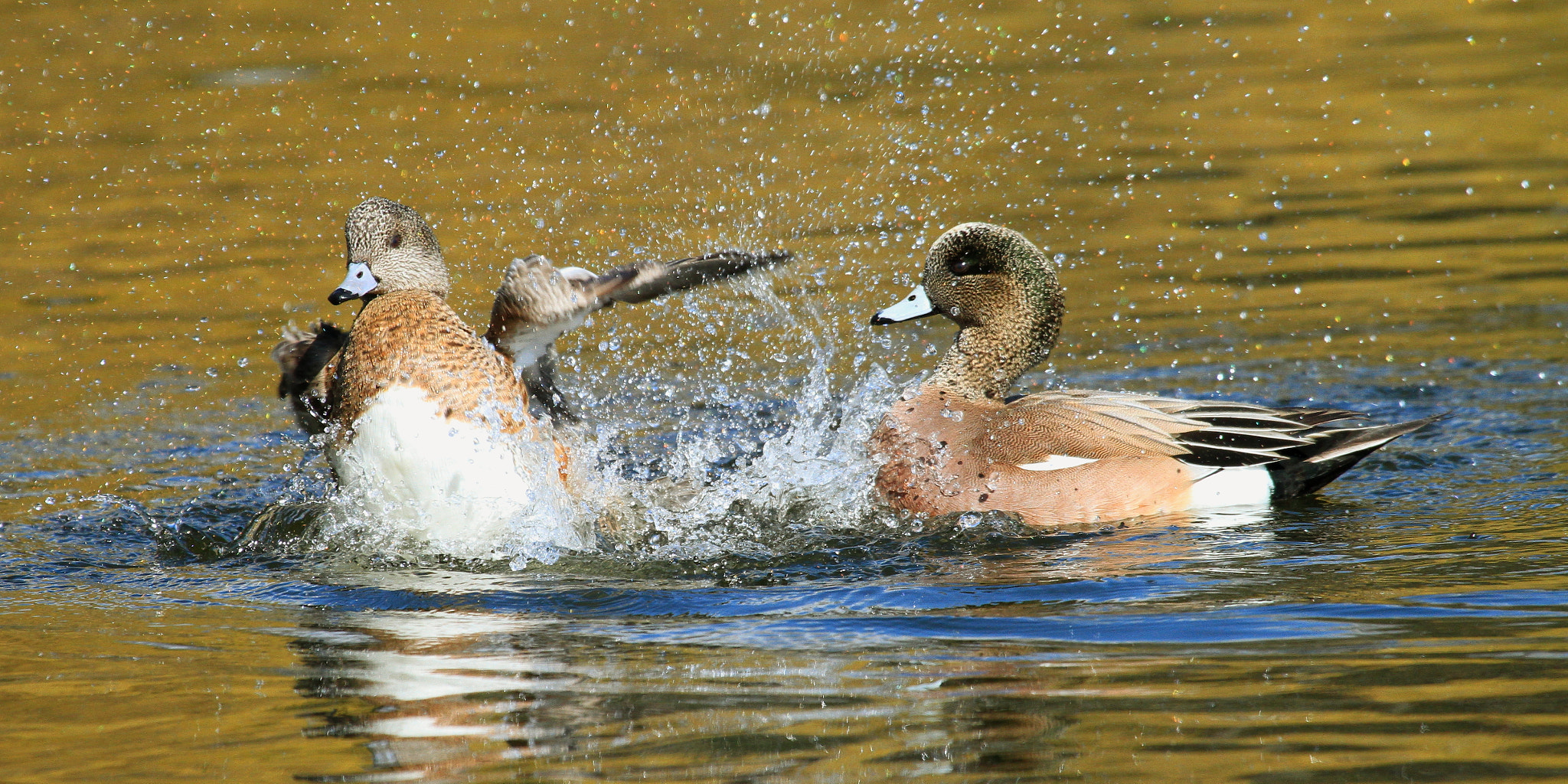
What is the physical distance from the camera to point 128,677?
3818 millimetres

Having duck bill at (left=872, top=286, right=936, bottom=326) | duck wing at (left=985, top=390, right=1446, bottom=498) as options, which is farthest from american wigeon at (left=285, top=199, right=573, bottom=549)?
duck wing at (left=985, top=390, right=1446, bottom=498)

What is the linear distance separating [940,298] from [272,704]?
3122 millimetres

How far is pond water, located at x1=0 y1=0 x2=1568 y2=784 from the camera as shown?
11.0ft

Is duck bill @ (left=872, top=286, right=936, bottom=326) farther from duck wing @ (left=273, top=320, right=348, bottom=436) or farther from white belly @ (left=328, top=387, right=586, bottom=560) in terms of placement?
duck wing @ (left=273, top=320, right=348, bottom=436)

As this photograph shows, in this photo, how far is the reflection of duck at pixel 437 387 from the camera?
494 cm

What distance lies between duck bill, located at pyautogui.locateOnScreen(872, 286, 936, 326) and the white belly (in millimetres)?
1447

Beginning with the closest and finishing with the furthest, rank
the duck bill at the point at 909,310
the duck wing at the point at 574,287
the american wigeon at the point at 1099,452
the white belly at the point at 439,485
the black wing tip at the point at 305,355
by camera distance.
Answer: the white belly at the point at 439,485 → the duck wing at the point at 574,287 → the american wigeon at the point at 1099,452 → the black wing tip at the point at 305,355 → the duck bill at the point at 909,310

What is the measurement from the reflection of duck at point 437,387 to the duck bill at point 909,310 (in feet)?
2.30

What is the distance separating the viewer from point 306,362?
544 centimetres

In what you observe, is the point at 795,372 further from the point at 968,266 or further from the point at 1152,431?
the point at 1152,431

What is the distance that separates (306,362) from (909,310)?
2161 mm

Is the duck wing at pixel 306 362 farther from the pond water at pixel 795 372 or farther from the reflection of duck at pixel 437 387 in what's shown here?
the pond water at pixel 795 372

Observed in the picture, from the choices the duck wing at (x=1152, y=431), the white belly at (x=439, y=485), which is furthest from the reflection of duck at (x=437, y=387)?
the duck wing at (x=1152, y=431)

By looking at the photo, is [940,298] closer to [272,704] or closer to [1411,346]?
[1411,346]
